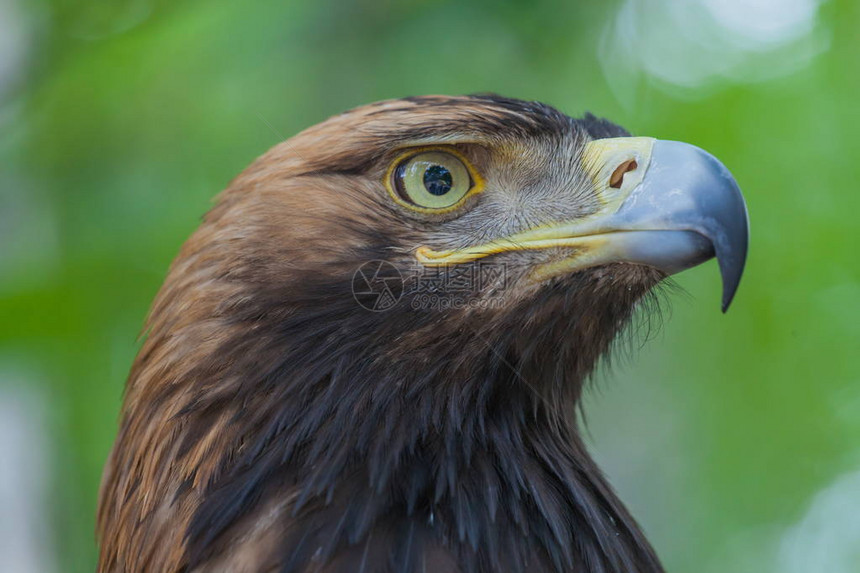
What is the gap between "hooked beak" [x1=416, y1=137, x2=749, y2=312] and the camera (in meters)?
1.65

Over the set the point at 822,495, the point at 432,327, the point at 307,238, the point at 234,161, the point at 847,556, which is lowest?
the point at 847,556

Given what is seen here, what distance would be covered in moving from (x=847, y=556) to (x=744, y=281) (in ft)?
9.87

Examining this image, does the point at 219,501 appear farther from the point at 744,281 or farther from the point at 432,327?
the point at 744,281

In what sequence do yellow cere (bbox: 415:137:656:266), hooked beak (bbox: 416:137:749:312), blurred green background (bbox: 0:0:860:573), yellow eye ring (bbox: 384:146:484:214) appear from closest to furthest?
hooked beak (bbox: 416:137:749:312) < yellow cere (bbox: 415:137:656:266) < yellow eye ring (bbox: 384:146:484:214) < blurred green background (bbox: 0:0:860:573)

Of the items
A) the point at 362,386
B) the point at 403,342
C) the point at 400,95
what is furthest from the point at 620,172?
the point at 400,95

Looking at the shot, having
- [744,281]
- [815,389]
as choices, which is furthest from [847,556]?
[744,281]

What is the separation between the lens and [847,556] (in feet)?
20.6

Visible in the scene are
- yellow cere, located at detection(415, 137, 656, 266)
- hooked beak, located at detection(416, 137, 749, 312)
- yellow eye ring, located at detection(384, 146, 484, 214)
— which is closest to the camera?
hooked beak, located at detection(416, 137, 749, 312)

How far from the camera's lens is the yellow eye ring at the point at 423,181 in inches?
74.8

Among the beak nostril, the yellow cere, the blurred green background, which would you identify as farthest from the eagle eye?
the blurred green background

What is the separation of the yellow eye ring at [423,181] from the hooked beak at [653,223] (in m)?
0.12

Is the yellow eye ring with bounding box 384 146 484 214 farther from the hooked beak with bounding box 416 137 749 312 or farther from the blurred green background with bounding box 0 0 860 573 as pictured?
the blurred green background with bounding box 0 0 860 573

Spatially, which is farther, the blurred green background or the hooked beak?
the blurred green background

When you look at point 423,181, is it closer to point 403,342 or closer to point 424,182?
point 424,182
